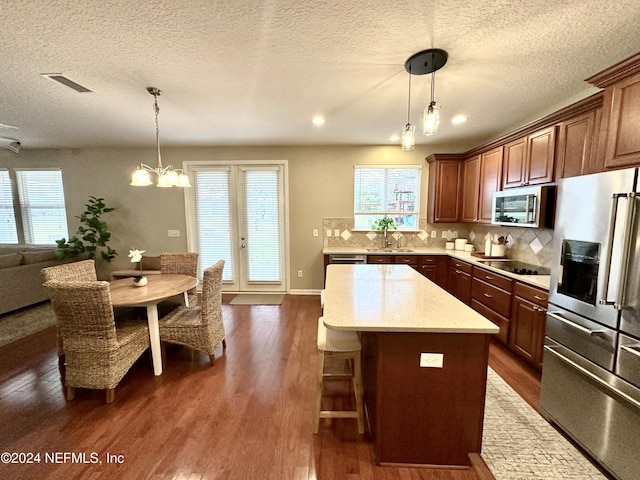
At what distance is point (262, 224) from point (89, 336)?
9.63 feet

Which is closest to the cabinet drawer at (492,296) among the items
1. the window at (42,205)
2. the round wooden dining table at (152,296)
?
the round wooden dining table at (152,296)

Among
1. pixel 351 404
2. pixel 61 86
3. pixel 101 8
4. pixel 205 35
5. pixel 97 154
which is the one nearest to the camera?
pixel 101 8

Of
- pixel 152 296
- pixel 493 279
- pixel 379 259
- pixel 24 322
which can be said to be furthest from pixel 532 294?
pixel 24 322

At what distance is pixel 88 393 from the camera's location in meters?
2.11

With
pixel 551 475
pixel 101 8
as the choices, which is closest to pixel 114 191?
pixel 101 8

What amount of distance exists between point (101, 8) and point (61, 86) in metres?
1.41

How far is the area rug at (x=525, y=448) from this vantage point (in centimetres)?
143

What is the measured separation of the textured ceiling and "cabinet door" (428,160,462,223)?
0.96 m

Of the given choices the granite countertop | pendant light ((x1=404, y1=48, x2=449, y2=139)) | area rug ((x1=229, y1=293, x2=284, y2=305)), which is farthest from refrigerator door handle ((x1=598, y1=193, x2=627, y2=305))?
area rug ((x1=229, y1=293, x2=284, y2=305))

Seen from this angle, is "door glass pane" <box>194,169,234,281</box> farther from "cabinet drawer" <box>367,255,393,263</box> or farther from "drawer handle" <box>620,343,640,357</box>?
"drawer handle" <box>620,343,640,357</box>

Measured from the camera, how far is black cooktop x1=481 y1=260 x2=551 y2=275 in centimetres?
267

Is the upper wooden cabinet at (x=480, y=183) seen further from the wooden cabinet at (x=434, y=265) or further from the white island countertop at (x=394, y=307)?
the white island countertop at (x=394, y=307)

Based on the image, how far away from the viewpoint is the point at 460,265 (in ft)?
11.6

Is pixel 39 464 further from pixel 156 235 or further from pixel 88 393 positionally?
pixel 156 235
